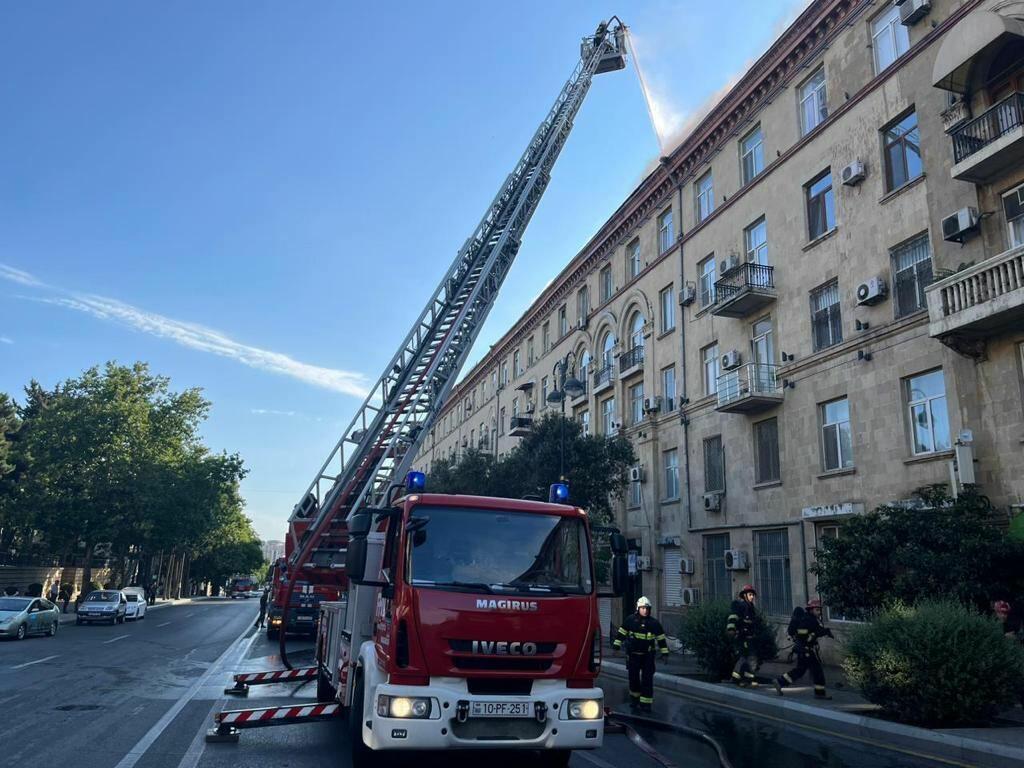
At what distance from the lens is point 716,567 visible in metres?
22.8

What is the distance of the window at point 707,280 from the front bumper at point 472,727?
764 inches

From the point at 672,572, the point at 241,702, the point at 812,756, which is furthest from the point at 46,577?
the point at 812,756

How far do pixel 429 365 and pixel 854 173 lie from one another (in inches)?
445

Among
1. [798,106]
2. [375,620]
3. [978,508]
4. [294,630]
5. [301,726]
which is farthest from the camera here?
[798,106]

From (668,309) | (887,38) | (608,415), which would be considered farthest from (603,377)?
(887,38)

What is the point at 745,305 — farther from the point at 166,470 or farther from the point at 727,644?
the point at 166,470

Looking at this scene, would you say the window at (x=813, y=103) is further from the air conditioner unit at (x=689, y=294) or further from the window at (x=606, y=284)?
the window at (x=606, y=284)

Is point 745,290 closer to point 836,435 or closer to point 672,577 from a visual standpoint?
point 836,435

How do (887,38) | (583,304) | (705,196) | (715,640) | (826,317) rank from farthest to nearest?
(583,304) → (705,196) → (826,317) → (887,38) → (715,640)

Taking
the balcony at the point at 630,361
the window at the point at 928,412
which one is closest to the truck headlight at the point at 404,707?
the window at the point at 928,412

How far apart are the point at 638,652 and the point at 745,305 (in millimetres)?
12922

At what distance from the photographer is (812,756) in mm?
8352

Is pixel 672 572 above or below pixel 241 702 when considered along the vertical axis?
above

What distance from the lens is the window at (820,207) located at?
64.6 ft
